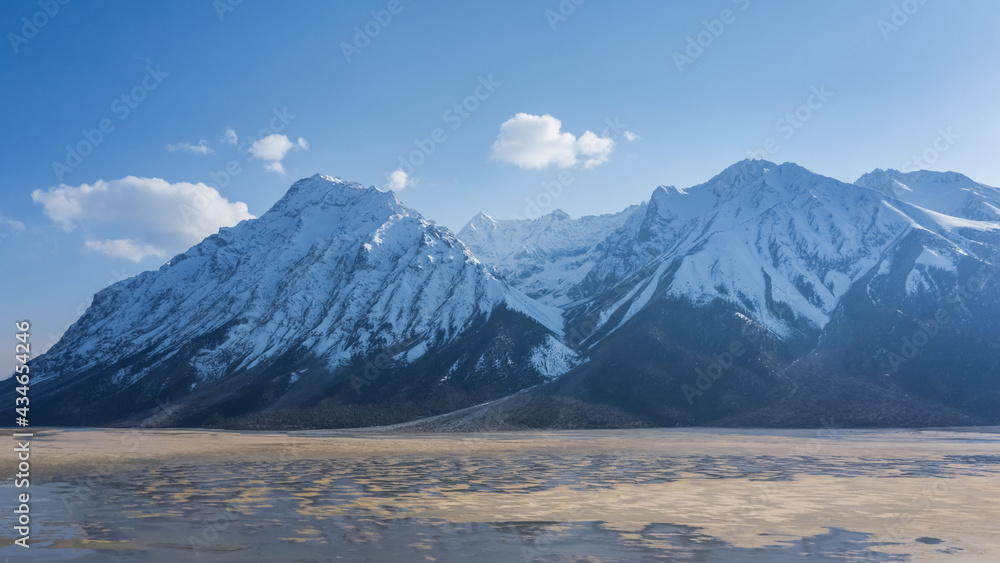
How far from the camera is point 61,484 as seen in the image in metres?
46.6

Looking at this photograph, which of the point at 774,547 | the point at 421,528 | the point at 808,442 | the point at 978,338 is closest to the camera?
the point at 774,547

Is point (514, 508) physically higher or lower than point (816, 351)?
lower

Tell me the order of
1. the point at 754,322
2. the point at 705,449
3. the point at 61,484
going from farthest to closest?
the point at 754,322 → the point at 705,449 → the point at 61,484

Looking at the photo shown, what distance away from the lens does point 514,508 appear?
36.2 metres

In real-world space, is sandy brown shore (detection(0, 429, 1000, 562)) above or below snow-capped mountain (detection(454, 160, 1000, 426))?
below

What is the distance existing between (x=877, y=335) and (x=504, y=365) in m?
101

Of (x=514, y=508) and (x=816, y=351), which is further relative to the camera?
(x=816, y=351)

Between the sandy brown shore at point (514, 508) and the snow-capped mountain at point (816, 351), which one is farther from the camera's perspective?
the snow-capped mountain at point (816, 351)

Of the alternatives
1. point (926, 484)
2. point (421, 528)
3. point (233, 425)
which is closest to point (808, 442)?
point (926, 484)

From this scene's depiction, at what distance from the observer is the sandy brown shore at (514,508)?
2670 centimetres

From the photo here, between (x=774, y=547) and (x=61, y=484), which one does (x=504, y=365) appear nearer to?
(x=61, y=484)

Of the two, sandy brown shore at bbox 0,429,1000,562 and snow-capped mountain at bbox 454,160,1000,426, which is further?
snow-capped mountain at bbox 454,160,1000,426

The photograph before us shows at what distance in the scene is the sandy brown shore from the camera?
26.7m

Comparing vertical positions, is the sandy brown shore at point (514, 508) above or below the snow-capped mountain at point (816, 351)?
below
